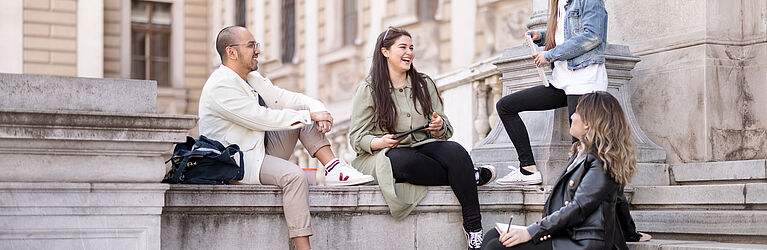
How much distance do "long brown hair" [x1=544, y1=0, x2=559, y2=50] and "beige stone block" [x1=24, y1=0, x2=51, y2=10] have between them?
19.0 meters

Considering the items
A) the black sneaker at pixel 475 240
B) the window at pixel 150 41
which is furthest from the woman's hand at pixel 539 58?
the window at pixel 150 41

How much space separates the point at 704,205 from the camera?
19.0 ft

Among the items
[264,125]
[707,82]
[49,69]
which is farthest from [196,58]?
[264,125]

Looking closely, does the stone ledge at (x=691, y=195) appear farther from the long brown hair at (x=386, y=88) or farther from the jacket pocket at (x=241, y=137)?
the jacket pocket at (x=241, y=137)

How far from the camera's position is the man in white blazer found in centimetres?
518

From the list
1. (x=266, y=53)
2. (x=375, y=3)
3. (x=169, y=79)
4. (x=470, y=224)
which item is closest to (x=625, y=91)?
(x=470, y=224)

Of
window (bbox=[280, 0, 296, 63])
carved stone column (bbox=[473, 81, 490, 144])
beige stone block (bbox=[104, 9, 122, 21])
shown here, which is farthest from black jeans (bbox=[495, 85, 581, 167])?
beige stone block (bbox=[104, 9, 122, 21])

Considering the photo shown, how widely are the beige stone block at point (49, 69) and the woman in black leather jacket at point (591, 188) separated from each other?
19.4 meters

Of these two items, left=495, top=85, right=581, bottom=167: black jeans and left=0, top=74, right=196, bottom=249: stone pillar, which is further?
left=495, top=85, right=581, bottom=167: black jeans

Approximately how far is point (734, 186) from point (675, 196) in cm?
34

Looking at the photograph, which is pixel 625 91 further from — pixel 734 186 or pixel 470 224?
pixel 470 224

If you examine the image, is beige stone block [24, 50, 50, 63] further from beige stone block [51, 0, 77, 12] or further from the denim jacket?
the denim jacket

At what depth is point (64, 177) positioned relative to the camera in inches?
174

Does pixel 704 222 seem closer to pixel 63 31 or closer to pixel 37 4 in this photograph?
pixel 37 4
